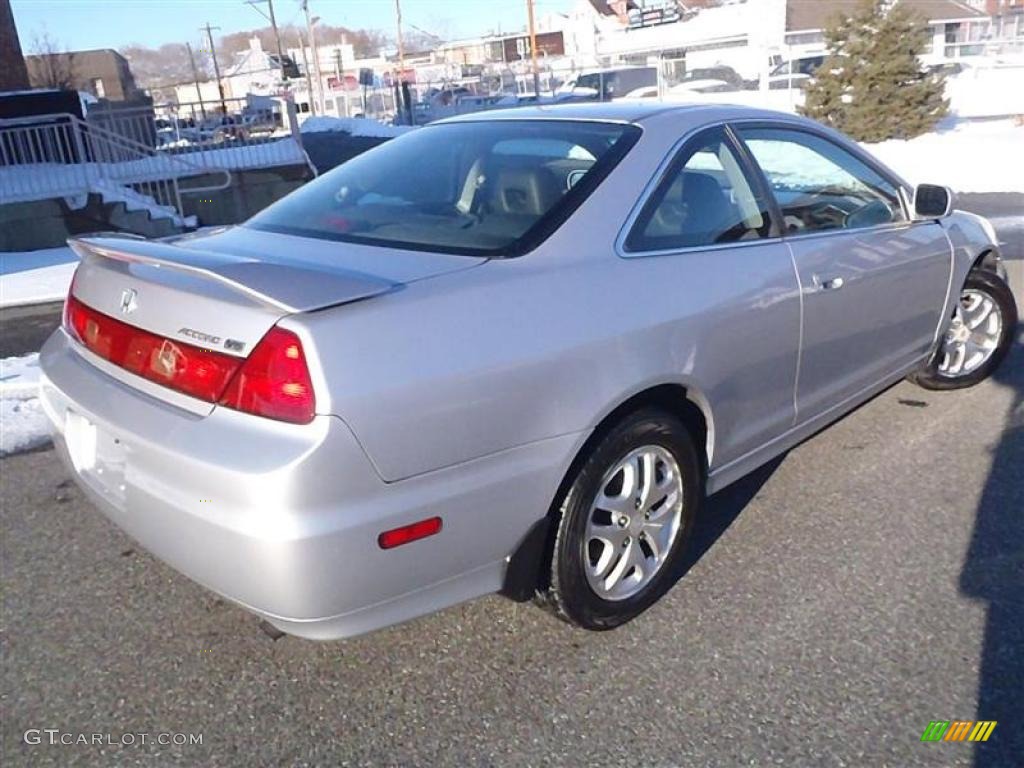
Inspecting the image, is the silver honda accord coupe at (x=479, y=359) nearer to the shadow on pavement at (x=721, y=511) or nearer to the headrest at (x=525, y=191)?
the headrest at (x=525, y=191)

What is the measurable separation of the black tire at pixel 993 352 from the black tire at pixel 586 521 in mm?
2271

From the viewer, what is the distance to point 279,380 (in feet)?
6.89

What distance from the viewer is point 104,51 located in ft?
191

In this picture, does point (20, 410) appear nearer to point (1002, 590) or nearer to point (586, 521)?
point (586, 521)

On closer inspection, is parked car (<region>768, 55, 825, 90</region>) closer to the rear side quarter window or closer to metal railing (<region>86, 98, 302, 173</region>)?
metal railing (<region>86, 98, 302, 173</region>)

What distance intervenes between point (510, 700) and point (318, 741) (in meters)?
0.53

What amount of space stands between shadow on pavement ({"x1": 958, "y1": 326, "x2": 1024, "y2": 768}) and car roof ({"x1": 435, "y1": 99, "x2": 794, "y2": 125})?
173 cm

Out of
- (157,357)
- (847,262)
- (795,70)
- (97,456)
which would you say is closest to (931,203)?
(847,262)

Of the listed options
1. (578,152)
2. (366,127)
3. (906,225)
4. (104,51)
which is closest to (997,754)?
(578,152)

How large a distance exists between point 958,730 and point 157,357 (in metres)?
2.31

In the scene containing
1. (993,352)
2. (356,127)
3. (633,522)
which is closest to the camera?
(633,522)

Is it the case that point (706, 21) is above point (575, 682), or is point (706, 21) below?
above

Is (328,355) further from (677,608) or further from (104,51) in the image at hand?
(104,51)

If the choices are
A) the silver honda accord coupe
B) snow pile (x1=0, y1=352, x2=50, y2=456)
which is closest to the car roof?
Answer: the silver honda accord coupe
